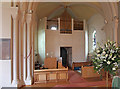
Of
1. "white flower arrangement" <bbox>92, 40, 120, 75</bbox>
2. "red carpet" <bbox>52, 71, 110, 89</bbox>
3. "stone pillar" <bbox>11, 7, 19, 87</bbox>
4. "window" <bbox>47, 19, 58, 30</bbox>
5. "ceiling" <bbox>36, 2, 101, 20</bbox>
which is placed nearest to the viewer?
"white flower arrangement" <bbox>92, 40, 120, 75</bbox>

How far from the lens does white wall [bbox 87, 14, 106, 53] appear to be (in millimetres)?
8079

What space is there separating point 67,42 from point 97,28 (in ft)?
10.1

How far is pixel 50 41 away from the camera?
909 centimetres

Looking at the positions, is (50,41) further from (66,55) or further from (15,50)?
(15,50)

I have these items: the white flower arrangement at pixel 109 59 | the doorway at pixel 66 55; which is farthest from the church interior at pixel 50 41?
the white flower arrangement at pixel 109 59

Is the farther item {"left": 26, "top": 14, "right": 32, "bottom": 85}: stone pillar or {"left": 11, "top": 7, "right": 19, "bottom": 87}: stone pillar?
{"left": 26, "top": 14, "right": 32, "bottom": 85}: stone pillar

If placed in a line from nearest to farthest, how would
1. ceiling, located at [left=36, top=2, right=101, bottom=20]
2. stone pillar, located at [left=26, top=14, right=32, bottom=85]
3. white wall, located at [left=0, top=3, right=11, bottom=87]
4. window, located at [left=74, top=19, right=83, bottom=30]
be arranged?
1. white wall, located at [left=0, top=3, right=11, bottom=87]
2. stone pillar, located at [left=26, top=14, right=32, bottom=85]
3. ceiling, located at [left=36, top=2, right=101, bottom=20]
4. window, located at [left=74, top=19, right=83, bottom=30]

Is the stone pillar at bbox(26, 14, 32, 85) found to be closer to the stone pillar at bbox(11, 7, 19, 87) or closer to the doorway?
the stone pillar at bbox(11, 7, 19, 87)

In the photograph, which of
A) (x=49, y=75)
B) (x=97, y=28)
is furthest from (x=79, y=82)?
(x=97, y=28)

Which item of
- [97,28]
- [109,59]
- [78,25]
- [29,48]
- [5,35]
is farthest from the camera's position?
[78,25]

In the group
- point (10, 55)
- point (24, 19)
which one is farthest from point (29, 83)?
point (24, 19)

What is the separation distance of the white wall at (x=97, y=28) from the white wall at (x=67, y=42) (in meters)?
0.99

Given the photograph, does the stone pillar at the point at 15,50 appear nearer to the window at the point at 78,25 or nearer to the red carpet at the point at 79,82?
the red carpet at the point at 79,82

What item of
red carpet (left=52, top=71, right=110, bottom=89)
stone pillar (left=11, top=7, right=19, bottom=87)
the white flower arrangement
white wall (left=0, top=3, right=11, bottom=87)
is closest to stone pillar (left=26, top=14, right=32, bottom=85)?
stone pillar (left=11, top=7, right=19, bottom=87)
